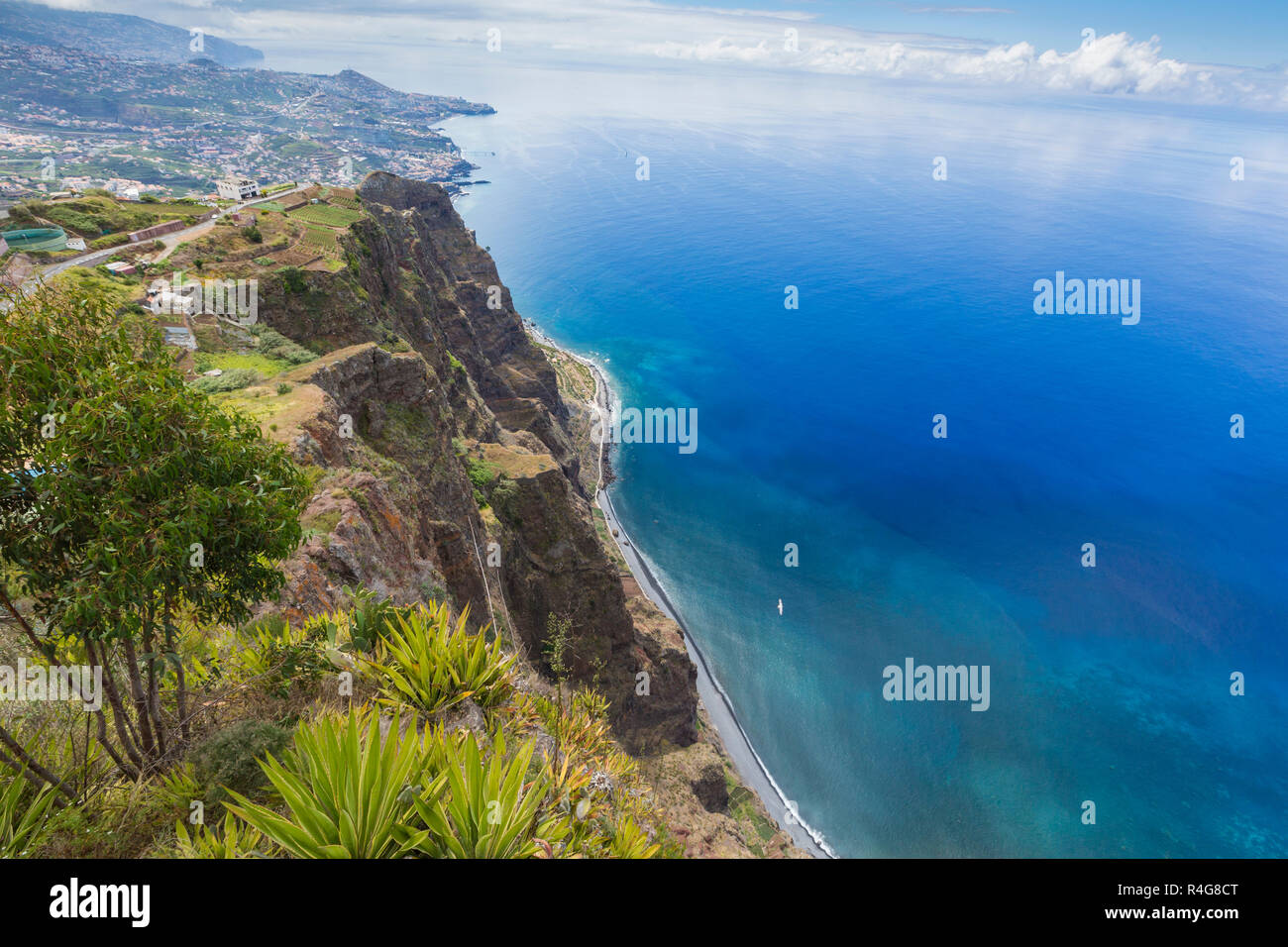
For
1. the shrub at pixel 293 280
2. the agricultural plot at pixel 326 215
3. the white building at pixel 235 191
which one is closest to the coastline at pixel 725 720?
the shrub at pixel 293 280

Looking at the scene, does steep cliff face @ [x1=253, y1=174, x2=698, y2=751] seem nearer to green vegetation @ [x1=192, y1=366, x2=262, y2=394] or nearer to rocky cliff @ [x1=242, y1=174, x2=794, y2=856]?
rocky cliff @ [x1=242, y1=174, x2=794, y2=856]

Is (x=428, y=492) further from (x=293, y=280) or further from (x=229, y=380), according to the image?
(x=293, y=280)

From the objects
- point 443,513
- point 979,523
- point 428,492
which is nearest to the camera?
point 428,492

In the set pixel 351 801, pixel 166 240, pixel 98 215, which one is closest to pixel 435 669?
pixel 351 801
